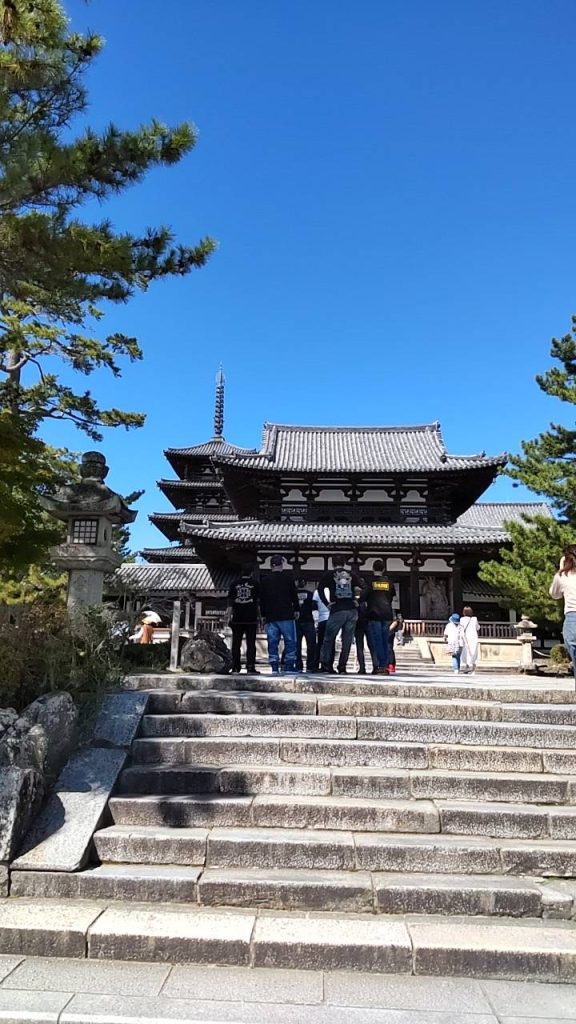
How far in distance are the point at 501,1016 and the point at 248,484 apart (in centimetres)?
2087

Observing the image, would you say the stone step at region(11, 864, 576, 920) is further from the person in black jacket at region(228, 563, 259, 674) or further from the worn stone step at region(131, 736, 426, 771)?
the person in black jacket at region(228, 563, 259, 674)

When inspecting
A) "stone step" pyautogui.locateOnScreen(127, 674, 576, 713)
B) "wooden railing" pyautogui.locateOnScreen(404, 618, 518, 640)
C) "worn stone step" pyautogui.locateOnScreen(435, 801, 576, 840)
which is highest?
"wooden railing" pyautogui.locateOnScreen(404, 618, 518, 640)

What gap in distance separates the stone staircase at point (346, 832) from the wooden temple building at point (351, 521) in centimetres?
1440

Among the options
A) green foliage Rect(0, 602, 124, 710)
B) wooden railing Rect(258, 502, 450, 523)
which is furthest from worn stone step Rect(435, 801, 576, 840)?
wooden railing Rect(258, 502, 450, 523)

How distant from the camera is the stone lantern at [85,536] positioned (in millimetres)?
7812

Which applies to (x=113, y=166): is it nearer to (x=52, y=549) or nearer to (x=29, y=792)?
(x=52, y=549)

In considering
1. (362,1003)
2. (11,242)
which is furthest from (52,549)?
(362,1003)

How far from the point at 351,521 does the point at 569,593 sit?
16.0 metres

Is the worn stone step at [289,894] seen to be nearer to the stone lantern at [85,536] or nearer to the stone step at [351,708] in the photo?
the stone step at [351,708]

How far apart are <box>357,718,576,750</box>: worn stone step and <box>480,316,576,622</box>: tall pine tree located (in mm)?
8303

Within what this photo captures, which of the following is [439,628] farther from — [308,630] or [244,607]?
[244,607]

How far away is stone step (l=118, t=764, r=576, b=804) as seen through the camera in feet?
14.2

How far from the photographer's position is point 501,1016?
8.57 feet

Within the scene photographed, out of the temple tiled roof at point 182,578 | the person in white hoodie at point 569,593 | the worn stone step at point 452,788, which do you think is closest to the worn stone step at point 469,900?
the worn stone step at point 452,788
